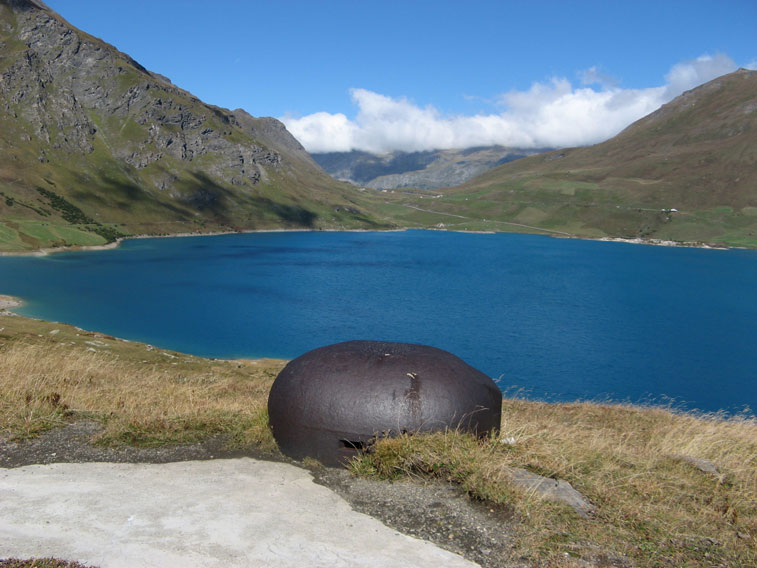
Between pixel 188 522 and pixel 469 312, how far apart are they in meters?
77.0

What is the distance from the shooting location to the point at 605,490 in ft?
31.4

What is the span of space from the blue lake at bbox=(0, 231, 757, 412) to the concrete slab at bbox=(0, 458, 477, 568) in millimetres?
35174

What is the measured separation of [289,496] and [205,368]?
3428cm

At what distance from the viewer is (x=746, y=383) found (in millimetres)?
54719

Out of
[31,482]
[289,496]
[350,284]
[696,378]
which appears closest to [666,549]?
[289,496]

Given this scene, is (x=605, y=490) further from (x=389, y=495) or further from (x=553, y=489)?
(x=389, y=495)

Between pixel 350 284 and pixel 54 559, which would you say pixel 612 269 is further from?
pixel 54 559

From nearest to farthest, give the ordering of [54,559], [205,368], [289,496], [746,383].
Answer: [54,559], [289,496], [205,368], [746,383]

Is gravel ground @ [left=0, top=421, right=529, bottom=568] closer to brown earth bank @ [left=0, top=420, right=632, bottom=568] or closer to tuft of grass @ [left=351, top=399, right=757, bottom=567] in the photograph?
→ brown earth bank @ [left=0, top=420, right=632, bottom=568]

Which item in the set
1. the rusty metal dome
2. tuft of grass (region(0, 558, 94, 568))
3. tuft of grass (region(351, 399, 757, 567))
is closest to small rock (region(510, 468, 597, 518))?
tuft of grass (region(351, 399, 757, 567))

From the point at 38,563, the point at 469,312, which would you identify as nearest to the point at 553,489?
the point at 38,563

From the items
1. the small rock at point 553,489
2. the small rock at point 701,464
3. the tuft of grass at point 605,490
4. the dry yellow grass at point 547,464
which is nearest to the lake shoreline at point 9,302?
the dry yellow grass at point 547,464

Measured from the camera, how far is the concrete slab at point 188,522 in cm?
707

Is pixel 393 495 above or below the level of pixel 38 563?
below
